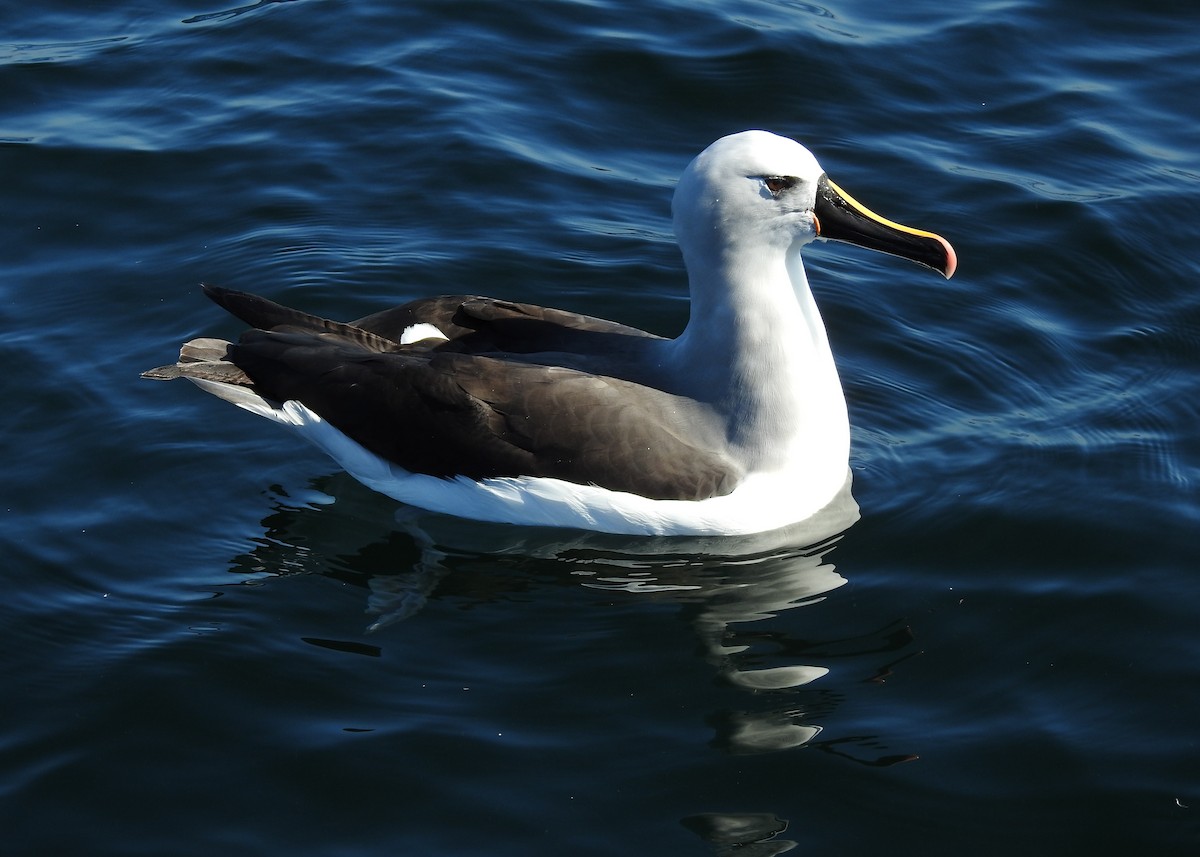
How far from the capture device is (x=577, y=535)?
783cm

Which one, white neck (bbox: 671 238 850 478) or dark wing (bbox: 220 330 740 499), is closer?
dark wing (bbox: 220 330 740 499)

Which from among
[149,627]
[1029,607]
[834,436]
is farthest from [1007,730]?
[149,627]

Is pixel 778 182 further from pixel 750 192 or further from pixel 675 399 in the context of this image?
pixel 675 399

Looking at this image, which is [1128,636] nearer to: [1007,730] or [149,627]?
[1007,730]

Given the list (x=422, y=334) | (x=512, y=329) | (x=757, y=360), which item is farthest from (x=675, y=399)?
(x=422, y=334)

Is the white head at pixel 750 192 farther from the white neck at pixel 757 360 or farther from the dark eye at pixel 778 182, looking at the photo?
the white neck at pixel 757 360

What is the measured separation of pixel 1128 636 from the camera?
722 centimetres

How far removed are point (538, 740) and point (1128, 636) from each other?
9.04ft

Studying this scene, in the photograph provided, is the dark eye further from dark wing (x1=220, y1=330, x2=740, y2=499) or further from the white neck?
dark wing (x1=220, y1=330, x2=740, y2=499)

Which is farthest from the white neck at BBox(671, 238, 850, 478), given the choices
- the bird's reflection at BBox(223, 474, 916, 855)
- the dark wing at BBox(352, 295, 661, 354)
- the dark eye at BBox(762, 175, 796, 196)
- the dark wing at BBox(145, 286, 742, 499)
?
the dark wing at BBox(352, 295, 661, 354)

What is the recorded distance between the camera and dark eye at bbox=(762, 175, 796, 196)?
7453 mm

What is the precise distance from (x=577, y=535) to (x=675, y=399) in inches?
32.3

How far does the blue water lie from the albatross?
300 mm

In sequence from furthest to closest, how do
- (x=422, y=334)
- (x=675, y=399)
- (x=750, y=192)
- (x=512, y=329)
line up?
1. (x=422, y=334)
2. (x=512, y=329)
3. (x=675, y=399)
4. (x=750, y=192)
